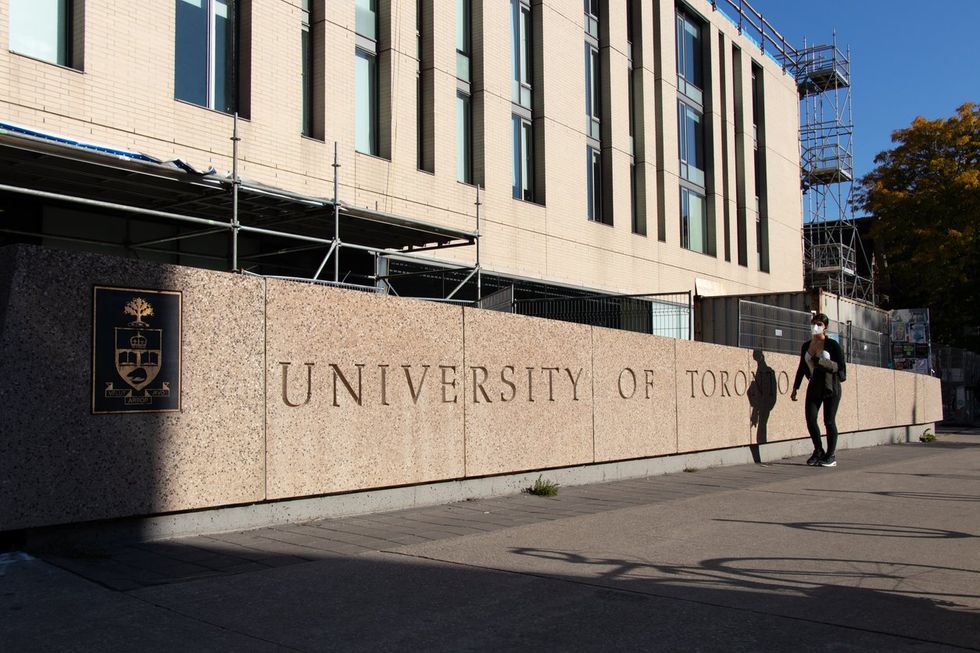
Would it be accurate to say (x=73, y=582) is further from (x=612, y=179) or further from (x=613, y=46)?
(x=613, y=46)

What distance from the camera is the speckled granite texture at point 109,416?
18.3 ft

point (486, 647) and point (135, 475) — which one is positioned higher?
point (135, 475)

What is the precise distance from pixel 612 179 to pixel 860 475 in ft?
45.3

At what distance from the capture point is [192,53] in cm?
1438

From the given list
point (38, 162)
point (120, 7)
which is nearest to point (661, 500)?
point (38, 162)

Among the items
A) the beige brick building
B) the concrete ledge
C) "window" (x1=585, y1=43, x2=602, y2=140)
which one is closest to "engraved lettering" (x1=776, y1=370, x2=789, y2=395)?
the concrete ledge

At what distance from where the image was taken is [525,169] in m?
21.6

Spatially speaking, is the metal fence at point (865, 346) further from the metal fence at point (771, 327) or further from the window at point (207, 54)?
the window at point (207, 54)

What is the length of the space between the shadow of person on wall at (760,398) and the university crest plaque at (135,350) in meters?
9.35

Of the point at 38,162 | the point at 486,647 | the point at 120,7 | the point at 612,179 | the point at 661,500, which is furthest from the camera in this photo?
the point at 612,179

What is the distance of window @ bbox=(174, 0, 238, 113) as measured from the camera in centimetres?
1422

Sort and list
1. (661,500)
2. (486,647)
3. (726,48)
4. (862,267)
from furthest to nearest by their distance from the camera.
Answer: (862,267) < (726,48) < (661,500) < (486,647)

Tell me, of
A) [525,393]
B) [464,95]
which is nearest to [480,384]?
[525,393]

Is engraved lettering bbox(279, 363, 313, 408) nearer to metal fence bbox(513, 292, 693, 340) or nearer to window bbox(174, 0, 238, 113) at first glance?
window bbox(174, 0, 238, 113)
